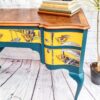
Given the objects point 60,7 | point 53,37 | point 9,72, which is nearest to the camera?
point 53,37

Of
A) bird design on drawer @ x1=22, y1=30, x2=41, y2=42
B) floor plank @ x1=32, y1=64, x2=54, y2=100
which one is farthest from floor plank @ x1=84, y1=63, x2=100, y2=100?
bird design on drawer @ x1=22, y1=30, x2=41, y2=42

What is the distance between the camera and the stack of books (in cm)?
144

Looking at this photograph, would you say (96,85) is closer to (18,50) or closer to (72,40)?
(72,40)

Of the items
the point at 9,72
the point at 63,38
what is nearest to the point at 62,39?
the point at 63,38

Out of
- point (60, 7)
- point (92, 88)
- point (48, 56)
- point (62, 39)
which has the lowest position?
point (92, 88)

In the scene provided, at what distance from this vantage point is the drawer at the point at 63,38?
4.13 feet

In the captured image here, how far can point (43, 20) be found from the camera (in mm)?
1348

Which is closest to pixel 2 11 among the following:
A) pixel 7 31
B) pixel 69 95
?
pixel 7 31

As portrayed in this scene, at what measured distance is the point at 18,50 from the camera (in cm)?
214

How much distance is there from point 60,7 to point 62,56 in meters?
0.35

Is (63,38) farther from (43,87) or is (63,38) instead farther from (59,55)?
(43,87)

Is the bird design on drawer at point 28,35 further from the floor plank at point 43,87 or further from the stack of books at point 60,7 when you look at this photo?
the floor plank at point 43,87

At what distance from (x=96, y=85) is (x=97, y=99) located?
8.1 inches

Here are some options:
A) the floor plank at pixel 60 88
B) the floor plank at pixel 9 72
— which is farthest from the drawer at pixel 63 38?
the floor plank at pixel 9 72
